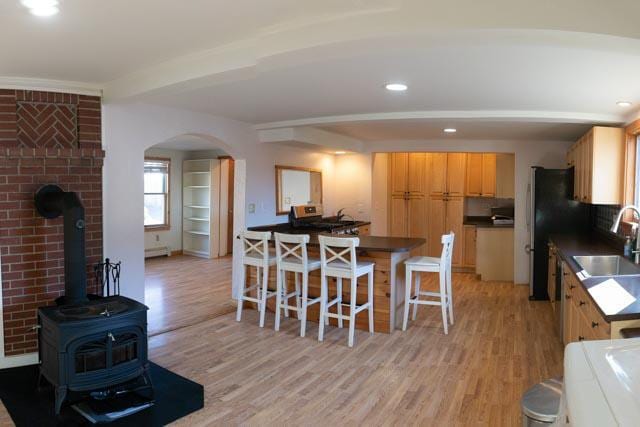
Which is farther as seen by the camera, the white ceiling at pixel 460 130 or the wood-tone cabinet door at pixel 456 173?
the wood-tone cabinet door at pixel 456 173

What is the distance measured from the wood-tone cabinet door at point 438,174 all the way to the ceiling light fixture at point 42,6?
21.7ft

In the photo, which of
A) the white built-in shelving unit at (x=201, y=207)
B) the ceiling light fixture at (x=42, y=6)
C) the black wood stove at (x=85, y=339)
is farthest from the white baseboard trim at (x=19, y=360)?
the white built-in shelving unit at (x=201, y=207)

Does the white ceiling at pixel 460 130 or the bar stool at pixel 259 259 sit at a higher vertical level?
the white ceiling at pixel 460 130

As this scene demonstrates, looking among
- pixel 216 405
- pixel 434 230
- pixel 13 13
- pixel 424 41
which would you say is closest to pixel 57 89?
pixel 13 13

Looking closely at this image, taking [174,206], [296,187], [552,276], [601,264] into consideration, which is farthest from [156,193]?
[601,264]

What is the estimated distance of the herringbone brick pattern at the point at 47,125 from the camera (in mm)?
3393

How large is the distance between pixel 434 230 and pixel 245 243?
422 cm

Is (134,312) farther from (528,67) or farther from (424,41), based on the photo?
(528,67)

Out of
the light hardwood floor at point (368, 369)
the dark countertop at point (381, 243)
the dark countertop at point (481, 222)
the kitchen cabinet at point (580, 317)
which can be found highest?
the dark countertop at point (481, 222)

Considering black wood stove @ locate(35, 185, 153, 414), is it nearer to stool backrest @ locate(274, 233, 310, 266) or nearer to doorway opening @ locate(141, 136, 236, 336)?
stool backrest @ locate(274, 233, 310, 266)

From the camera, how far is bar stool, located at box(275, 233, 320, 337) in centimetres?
422

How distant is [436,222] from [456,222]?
1.12 feet

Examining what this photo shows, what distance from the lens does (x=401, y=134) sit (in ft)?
19.9

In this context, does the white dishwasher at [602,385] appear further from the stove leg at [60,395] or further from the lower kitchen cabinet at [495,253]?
the lower kitchen cabinet at [495,253]
